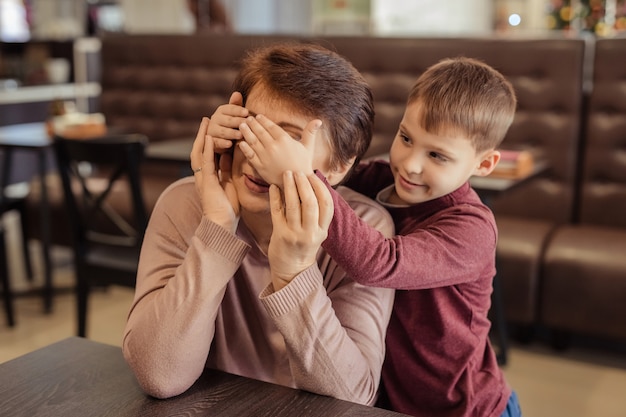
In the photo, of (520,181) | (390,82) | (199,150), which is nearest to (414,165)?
(199,150)

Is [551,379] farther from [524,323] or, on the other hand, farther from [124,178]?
[124,178]

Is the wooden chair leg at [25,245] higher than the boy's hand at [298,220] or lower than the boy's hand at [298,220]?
lower

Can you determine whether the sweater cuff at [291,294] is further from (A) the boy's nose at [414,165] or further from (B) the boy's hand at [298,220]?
(A) the boy's nose at [414,165]

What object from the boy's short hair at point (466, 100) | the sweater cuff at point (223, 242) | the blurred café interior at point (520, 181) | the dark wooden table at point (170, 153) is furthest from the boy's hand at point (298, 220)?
the dark wooden table at point (170, 153)

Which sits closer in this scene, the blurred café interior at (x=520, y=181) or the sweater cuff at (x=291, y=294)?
the sweater cuff at (x=291, y=294)

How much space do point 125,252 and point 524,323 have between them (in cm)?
166

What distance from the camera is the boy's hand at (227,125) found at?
1120 millimetres

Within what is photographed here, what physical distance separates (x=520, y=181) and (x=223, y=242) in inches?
76.1

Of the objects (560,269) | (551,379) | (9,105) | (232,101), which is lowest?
(551,379)

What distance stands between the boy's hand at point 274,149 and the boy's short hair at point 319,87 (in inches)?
4.7

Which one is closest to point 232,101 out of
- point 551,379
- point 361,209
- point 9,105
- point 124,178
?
point 361,209

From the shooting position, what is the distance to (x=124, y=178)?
4.12 m

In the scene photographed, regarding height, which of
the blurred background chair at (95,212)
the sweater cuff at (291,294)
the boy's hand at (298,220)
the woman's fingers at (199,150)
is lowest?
the blurred background chair at (95,212)

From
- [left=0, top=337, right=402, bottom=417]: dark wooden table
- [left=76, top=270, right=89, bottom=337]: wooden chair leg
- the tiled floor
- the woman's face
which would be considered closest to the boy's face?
the woman's face
